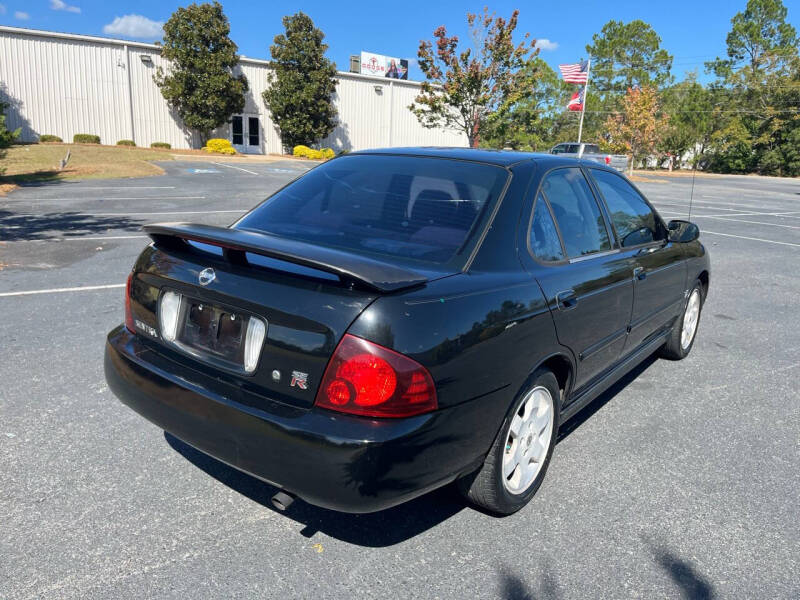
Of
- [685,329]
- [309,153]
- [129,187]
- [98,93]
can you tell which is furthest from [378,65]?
[685,329]

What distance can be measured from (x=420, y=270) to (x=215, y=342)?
872 mm

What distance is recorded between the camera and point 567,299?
114 inches

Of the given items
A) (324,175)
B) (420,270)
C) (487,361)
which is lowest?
(487,361)

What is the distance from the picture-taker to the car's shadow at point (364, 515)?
2631mm

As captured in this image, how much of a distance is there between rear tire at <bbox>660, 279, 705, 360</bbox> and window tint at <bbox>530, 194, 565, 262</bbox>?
2225 mm

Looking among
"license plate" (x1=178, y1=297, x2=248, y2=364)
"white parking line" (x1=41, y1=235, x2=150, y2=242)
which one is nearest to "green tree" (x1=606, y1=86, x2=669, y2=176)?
"white parking line" (x1=41, y1=235, x2=150, y2=242)

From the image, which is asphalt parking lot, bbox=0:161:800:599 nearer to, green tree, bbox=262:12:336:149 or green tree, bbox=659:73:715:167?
green tree, bbox=262:12:336:149

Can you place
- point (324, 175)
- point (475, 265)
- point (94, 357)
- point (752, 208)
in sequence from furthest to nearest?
1. point (752, 208)
2. point (94, 357)
3. point (324, 175)
4. point (475, 265)

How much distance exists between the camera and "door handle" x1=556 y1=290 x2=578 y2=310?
2.84 metres

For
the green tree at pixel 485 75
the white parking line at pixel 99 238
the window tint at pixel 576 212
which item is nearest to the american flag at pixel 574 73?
the green tree at pixel 485 75

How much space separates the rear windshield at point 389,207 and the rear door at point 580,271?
0.34m

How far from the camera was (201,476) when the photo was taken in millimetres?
3008

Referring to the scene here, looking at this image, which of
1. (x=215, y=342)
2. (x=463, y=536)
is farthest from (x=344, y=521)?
(x=215, y=342)

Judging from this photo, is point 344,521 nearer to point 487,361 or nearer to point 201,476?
point 201,476
